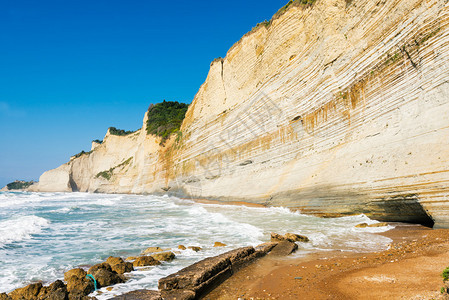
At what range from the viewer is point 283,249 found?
20.6 feet

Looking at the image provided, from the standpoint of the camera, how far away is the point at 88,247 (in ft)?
26.2

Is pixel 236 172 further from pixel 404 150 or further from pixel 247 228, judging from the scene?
pixel 404 150

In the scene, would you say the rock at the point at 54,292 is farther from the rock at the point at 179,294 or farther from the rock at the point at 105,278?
the rock at the point at 179,294

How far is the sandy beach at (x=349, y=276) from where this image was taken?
3646 mm

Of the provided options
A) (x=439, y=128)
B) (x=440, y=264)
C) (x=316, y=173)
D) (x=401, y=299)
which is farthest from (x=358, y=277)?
(x=316, y=173)

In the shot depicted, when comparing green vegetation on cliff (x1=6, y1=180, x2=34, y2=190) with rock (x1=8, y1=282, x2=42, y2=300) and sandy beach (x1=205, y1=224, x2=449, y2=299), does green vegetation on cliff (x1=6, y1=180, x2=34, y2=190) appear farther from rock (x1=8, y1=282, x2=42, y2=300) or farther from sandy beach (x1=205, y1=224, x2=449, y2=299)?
sandy beach (x1=205, y1=224, x2=449, y2=299)

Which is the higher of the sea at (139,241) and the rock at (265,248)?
the rock at (265,248)

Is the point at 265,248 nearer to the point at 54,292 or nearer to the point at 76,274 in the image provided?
the point at 76,274

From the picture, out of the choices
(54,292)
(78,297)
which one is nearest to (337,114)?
(78,297)

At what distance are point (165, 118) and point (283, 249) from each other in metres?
39.7

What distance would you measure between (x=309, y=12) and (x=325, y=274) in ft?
55.4

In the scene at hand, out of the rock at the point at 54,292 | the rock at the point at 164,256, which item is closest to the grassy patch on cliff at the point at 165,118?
the rock at the point at 164,256

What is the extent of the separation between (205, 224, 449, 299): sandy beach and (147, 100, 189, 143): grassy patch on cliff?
115ft

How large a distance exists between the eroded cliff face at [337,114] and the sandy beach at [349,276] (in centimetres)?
277
